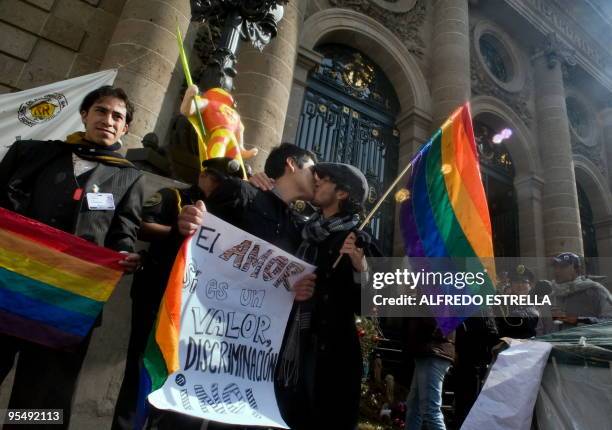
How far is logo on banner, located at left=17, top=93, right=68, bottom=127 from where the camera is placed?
4.98m

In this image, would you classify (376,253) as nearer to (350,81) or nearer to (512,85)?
(350,81)

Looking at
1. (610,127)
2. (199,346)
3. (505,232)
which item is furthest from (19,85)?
(610,127)

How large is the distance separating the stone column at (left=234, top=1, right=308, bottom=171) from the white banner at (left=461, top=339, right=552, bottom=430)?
179 inches

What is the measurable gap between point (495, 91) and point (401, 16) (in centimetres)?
394

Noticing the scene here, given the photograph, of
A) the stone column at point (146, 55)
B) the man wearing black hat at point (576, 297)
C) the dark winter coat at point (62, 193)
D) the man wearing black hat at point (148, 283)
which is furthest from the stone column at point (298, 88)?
the dark winter coat at point (62, 193)

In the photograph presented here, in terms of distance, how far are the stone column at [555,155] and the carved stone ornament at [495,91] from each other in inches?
22.1

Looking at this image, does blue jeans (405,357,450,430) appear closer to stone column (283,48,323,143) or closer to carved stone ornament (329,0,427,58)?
stone column (283,48,323,143)

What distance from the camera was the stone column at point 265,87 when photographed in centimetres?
616

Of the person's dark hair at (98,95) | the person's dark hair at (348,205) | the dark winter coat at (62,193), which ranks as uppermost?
the person's dark hair at (98,95)

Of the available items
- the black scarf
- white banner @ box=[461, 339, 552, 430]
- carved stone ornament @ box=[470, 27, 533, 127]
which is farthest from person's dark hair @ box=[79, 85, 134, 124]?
carved stone ornament @ box=[470, 27, 533, 127]

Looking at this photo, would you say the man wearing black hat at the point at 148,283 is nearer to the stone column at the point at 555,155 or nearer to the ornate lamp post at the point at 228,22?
the ornate lamp post at the point at 228,22

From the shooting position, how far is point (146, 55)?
5.44m

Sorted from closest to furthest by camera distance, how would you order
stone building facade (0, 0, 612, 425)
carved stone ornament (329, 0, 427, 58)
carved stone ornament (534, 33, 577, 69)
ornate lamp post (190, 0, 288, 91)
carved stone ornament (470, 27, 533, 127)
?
ornate lamp post (190, 0, 288, 91) → stone building facade (0, 0, 612, 425) → carved stone ornament (329, 0, 427, 58) → carved stone ornament (470, 27, 533, 127) → carved stone ornament (534, 33, 577, 69)

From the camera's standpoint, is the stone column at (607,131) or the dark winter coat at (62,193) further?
the stone column at (607,131)
